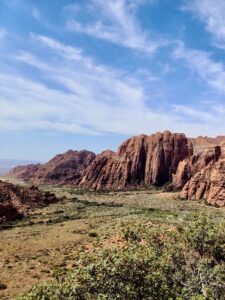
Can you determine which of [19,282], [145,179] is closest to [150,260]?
[19,282]

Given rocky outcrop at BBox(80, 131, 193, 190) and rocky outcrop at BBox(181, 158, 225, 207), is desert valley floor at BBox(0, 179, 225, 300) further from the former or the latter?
rocky outcrop at BBox(80, 131, 193, 190)

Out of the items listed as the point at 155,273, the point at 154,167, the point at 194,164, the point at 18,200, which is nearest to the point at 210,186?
the point at 194,164

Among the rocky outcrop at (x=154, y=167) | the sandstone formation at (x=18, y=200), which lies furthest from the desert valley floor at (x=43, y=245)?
the rocky outcrop at (x=154, y=167)

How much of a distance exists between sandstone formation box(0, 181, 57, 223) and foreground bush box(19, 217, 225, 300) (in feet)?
192

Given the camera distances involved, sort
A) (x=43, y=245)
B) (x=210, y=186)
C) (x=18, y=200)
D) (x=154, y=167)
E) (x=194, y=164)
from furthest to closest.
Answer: (x=154, y=167)
(x=194, y=164)
(x=210, y=186)
(x=18, y=200)
(x=43, y=245)

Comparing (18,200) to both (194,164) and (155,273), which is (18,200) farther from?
(155,273)

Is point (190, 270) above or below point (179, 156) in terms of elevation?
below

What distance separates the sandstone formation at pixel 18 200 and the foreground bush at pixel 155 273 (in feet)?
192

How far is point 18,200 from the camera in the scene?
100500mm

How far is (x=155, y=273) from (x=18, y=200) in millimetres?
85739

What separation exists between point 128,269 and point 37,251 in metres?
31.8

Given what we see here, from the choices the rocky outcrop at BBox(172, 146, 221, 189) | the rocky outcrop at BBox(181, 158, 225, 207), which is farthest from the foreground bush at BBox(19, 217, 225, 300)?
the rocky outcrop at BBox(172, 146, 221, 189)

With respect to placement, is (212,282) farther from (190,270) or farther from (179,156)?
(179,156)

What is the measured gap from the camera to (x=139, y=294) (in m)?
18.7
